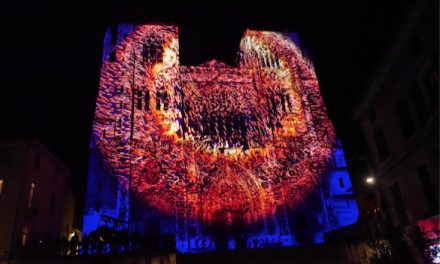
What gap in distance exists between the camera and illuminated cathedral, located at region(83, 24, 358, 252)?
68.7ft

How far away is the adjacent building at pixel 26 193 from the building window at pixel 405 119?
53.8 ft

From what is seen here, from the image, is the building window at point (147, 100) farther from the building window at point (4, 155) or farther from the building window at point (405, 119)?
the building window at point (405, 119)

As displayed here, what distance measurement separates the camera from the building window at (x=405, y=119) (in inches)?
561

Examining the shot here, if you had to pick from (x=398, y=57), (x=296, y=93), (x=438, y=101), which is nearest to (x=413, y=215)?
(x=438, y=101)

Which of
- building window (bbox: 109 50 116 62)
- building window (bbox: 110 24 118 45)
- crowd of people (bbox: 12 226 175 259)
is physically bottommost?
crowd of people (bbox: 12 226 175 259)

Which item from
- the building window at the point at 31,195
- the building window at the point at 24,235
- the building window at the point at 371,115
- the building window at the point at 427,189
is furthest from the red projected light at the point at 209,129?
the building window at the point at 427,189

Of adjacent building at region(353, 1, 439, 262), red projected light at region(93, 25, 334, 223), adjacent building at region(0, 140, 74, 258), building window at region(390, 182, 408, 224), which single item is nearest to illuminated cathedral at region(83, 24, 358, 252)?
red projected light at region(93, 25, 334, 223)

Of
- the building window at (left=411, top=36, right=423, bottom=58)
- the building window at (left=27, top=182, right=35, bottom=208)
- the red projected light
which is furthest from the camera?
the red projected light

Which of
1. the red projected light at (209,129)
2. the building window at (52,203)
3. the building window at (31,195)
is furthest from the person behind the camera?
the red projected light at (209,129)

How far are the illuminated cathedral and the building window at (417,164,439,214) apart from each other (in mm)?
9852

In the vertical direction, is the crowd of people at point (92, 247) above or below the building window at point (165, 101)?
below

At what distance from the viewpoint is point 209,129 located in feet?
80.3

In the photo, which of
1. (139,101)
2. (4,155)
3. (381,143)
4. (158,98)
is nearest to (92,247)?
(4,155)

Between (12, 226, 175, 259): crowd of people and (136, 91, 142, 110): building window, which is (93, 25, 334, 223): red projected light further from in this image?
(12, 226, 175, 259): crowd of people
